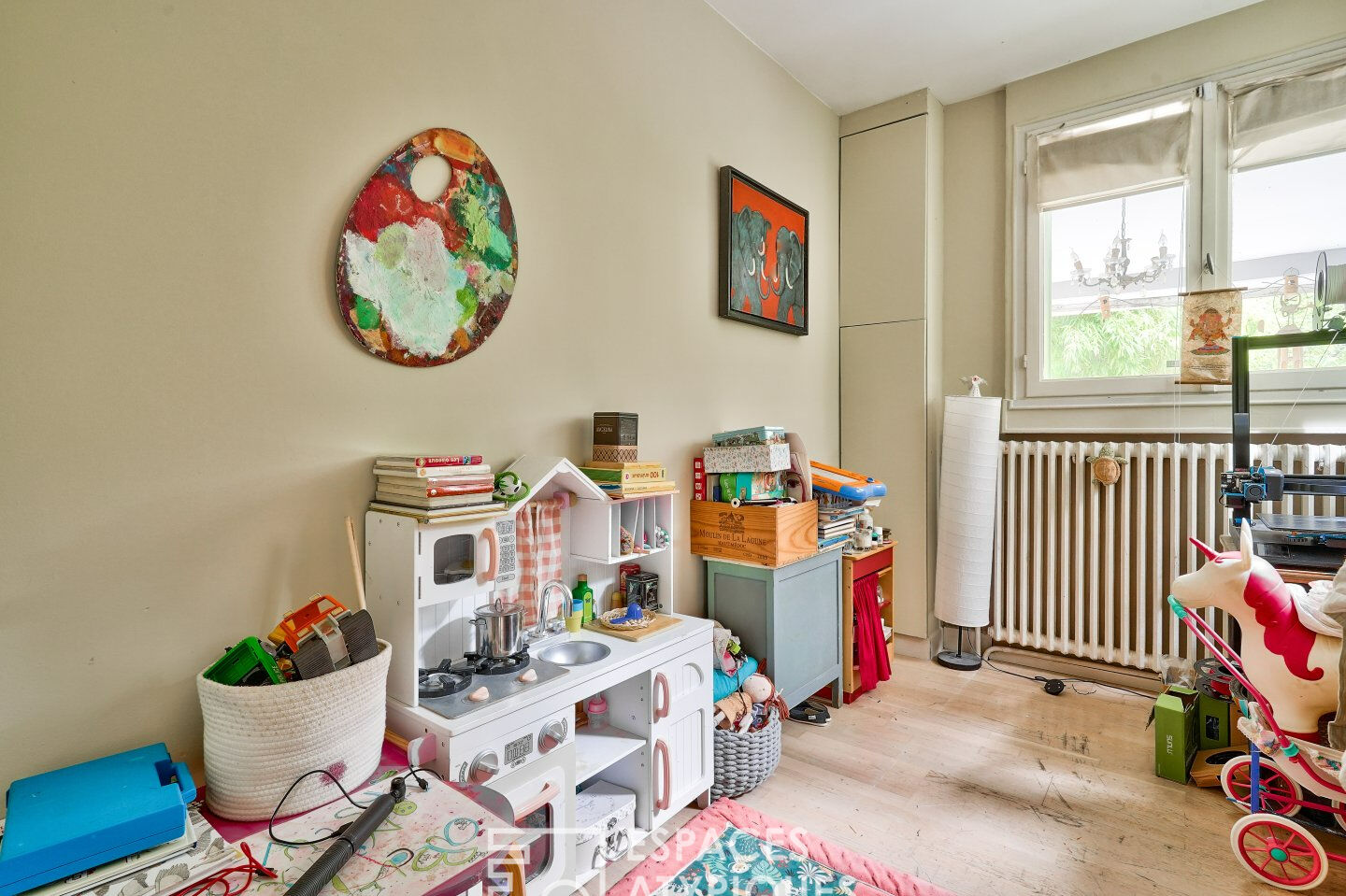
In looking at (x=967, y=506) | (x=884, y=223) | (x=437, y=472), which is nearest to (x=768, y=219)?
(x=884, y=223)

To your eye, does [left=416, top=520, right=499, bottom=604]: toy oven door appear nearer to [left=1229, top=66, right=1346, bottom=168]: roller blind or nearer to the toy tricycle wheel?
the toy tricycle wheel

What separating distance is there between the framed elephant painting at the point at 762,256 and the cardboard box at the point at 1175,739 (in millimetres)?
2085

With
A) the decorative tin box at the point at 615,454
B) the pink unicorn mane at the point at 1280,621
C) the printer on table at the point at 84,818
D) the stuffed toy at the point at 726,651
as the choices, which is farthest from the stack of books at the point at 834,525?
the printer on table at the point at 84,818

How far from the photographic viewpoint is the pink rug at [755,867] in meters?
1.74

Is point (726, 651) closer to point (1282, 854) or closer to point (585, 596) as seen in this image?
point (585, 596)

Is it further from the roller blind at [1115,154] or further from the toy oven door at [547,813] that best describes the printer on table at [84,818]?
the roller blind at [1115,154]

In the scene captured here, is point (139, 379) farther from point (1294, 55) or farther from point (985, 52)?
point (1294, 55)

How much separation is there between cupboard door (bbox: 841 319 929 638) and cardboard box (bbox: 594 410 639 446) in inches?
73.7

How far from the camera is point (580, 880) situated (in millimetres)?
1674

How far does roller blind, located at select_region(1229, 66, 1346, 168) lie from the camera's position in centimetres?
268

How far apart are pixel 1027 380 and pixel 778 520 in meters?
1.78

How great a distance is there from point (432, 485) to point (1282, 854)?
241 cm

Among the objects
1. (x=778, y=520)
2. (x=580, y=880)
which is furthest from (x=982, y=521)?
(x=580, y=880)

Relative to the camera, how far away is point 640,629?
1.99 metres
